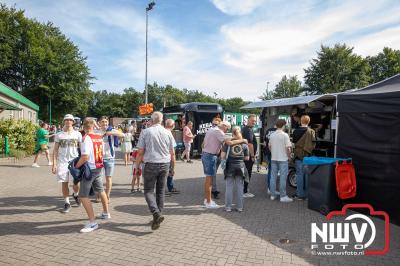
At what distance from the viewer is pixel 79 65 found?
1378 inches

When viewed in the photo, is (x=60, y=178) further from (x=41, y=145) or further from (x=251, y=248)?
(x=41, y=145)

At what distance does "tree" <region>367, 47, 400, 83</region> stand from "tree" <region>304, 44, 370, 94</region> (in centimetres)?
465

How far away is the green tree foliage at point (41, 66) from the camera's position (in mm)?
33875

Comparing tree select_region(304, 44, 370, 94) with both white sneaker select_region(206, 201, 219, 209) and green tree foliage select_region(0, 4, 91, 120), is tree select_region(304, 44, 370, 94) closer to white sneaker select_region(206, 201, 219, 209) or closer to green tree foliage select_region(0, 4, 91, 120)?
green tree foliage select_region(0, 4, 91, 120)

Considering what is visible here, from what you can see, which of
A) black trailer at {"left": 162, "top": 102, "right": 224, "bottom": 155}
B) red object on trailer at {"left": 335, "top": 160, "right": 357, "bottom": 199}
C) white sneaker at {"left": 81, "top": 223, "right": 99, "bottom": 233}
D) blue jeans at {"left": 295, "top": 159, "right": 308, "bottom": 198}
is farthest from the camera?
black trailer at {"left": 162, "top": 102, "right": 224, "bottom": 155}

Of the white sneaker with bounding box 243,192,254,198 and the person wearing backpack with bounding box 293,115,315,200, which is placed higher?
the person wearing backpack with bounding box 293,115,315,200

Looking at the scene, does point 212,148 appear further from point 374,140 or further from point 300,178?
point 374,140

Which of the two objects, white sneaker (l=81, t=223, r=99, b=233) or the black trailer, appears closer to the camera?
white sneaker (l=81, t=223, r=99, b=233)

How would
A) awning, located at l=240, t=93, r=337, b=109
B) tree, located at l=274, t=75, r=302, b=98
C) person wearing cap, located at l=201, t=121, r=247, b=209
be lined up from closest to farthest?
person wearing cap, located at l=201, t=121, r=247, b=209, awning, located at l=240, t=93, r=337, b=109, tree, located at l=274, t=75, r=302, b=98

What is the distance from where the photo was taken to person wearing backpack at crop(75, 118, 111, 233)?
521 cm

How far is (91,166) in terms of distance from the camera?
17.7ft

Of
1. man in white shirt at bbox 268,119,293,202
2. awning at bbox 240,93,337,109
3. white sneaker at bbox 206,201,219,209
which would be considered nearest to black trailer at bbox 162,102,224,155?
awning at bbox 240,93,337,109

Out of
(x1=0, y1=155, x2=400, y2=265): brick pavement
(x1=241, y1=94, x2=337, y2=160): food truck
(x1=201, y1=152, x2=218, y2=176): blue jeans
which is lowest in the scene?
(x1=0, y1=155, x2=400, y2=265): brick pavement

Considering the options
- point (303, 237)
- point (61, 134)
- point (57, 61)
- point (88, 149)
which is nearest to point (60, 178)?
point (61, 134)
